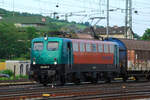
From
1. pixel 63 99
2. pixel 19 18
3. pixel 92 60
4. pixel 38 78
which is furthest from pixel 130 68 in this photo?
pixel 19 18

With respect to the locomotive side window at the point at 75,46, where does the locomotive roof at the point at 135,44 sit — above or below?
above

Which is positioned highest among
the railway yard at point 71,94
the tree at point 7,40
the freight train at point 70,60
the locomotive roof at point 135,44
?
the tree at point 7,40

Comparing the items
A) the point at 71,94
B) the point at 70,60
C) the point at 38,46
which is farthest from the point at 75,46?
the point at 71,94

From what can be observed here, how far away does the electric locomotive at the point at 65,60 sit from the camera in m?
25.9

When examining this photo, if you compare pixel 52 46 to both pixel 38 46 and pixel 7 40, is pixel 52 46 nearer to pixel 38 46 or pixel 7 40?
pixel 38 46

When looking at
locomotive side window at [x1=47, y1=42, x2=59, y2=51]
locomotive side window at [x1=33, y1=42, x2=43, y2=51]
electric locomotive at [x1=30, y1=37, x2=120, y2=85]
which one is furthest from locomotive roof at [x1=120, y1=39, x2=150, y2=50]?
locomotive side window at [x1=33, y1=42, x2=43, y2=51]

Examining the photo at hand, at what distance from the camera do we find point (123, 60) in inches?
1334

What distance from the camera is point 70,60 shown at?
87.5 ft

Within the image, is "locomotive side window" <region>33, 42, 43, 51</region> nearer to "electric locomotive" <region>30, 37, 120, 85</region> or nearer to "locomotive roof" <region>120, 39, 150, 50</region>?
"electric locomotive" <region>30, 37, 120, 85</region>

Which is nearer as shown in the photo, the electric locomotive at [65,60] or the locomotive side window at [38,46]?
the electric locomotive at [65,60]

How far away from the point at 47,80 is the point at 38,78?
0.67m

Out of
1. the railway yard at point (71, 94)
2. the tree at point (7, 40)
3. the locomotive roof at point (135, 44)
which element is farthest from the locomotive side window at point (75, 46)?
the tree at point (7, 40)

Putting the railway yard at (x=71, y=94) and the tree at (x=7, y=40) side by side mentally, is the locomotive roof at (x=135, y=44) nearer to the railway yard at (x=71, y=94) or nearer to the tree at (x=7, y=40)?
the railway yard at (x=71, y=94)

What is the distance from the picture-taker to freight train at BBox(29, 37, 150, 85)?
25.9 meters
